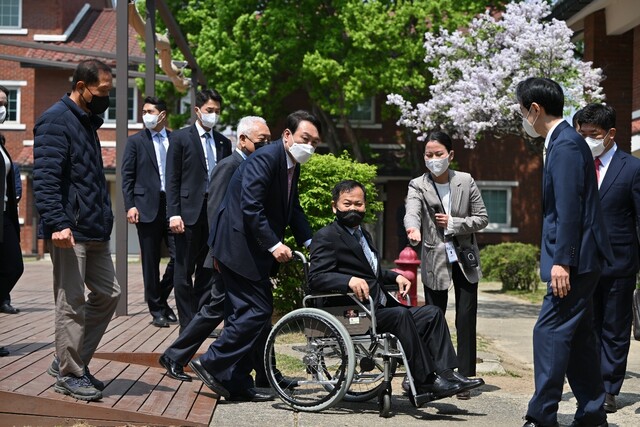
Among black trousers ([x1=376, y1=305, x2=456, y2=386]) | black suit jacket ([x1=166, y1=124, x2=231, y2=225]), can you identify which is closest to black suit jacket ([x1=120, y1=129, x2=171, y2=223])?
black suit jacket ([x1=166, y1=124, x2=231, y2=225])

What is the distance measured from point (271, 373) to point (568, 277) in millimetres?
2060

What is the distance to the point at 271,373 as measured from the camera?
22.0ft

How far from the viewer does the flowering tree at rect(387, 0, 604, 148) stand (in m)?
15.5

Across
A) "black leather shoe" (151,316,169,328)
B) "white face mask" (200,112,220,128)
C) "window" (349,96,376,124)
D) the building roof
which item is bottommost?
"black leather shoe" (151,316,169,328)

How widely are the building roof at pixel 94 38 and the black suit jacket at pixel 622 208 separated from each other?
2865cm

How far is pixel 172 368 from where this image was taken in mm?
7195

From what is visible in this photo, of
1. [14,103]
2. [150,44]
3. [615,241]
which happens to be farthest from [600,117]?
[14,103]

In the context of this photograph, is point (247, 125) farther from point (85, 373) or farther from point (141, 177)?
point (85, 373)

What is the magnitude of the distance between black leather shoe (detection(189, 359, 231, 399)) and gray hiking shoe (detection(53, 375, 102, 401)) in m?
0.83

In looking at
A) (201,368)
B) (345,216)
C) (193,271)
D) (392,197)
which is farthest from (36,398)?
(392,197)

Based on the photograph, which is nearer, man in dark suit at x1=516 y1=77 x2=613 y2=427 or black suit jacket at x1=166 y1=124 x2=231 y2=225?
man in dark suit at x1=516 y1=77 x2=613 y2=427

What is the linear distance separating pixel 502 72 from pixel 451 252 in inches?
346

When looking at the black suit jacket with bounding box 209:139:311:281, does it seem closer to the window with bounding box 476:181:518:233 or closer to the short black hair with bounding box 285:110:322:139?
the short black hair with bounding box 285:110:322:139

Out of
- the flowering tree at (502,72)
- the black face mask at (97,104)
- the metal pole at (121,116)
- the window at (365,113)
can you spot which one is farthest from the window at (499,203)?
the black face mask at (97,104)
